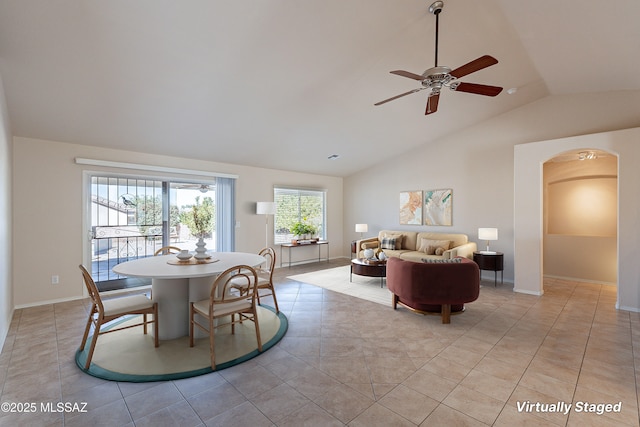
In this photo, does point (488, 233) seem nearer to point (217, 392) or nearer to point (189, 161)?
point (217, 392)

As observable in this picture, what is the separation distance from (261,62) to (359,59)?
1.17 m

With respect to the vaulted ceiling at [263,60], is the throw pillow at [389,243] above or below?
below

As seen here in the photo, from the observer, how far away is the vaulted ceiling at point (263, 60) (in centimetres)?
254

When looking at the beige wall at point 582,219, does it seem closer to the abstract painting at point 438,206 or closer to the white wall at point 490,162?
the white wall at point 490,162

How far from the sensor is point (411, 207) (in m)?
6.79

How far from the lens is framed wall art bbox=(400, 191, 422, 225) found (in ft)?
21.9

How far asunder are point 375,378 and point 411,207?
499 centimetres

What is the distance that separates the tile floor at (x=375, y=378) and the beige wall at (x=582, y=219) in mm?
2084

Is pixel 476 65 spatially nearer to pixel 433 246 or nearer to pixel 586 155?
pixel 433 246

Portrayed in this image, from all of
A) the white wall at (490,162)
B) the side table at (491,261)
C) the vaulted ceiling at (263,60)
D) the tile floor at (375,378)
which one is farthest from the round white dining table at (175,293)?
the white wall at (490,162)

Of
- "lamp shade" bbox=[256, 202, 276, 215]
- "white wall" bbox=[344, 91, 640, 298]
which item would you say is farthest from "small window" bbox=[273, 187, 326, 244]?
"white wall" bbox=[344, 91, 640, 298]

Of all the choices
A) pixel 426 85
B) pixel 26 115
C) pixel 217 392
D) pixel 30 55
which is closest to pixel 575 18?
pixel 426 85

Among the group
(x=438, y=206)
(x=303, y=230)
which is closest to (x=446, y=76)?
(x=438, y=206)

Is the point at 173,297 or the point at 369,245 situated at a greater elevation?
the point at 369,245
